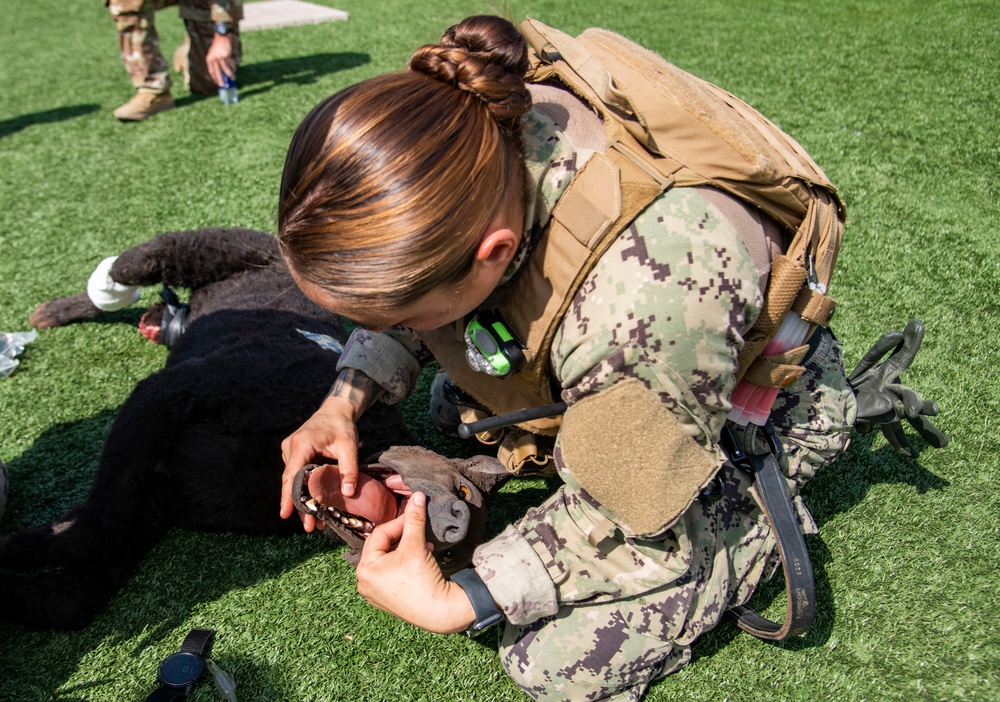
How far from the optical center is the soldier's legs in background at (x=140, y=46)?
18.7ft

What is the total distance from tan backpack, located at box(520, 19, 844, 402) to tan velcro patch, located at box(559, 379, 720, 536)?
0.79 ft

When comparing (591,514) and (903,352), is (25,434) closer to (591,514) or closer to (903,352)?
(591,514)

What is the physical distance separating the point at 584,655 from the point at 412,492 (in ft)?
2.07

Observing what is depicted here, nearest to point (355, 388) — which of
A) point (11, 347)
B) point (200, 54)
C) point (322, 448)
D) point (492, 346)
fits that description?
point (322, 448)

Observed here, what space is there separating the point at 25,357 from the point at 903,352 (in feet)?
11.5

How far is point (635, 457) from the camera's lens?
168 centimetres

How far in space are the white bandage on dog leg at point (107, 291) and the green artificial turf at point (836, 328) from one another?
5.7 inches

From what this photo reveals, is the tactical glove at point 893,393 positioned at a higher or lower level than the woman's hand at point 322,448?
higher

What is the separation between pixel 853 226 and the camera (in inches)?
155

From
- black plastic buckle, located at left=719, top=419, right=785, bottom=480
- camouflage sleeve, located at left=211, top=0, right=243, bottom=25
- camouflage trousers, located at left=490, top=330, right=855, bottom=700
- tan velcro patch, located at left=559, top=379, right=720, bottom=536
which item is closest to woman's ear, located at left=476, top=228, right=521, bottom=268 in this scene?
tan velcro patch, located at left=559, top=379, right=720, bottom=536

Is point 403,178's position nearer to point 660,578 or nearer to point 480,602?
point 480,602

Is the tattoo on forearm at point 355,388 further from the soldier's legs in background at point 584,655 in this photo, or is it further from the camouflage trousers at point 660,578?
the soldier's legs in background at point 584,655

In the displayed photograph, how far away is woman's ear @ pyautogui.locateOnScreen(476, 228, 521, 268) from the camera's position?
5.30 ft

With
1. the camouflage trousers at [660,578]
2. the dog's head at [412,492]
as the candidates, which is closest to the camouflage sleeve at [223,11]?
the dog's head at [412,492]
